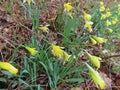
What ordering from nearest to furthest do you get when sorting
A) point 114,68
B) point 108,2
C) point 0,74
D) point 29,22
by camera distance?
1. point 0,74
2. point 114,68
3. point 29,22
4. point 108,2

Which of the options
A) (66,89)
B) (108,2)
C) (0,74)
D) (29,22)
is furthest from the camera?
(108,2)

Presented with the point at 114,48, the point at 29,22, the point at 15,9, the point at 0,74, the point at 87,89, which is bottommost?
the point at 87,89

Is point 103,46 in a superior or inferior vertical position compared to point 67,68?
superior

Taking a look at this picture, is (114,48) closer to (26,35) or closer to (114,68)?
(114,68)

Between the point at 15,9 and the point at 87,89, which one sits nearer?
the point at 87,89

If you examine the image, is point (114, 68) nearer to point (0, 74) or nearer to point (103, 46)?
point (103, 46)

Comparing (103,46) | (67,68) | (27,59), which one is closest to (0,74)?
(27,59)

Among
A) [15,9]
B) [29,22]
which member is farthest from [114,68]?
[15,9]

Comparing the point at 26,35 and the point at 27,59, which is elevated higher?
the point at 26,35

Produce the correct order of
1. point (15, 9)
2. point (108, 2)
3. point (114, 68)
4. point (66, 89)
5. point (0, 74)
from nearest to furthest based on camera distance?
point (0, 74) < point (66, 89) < point (114, 68) < point (15, 9) < point (108, 2)
